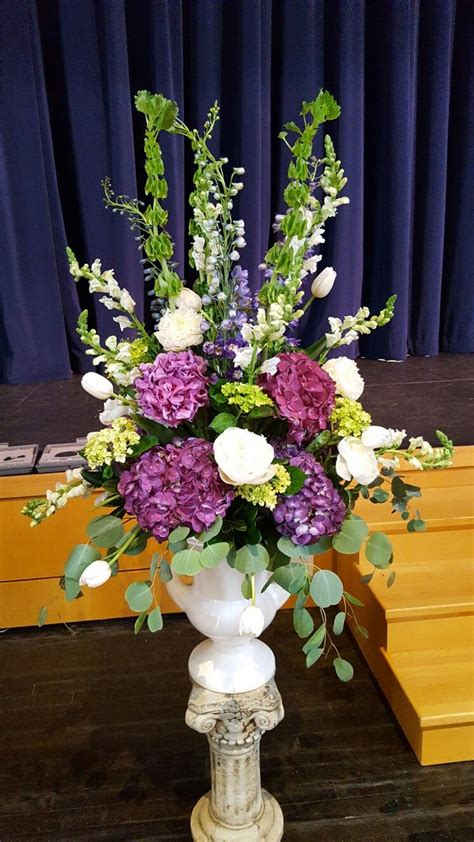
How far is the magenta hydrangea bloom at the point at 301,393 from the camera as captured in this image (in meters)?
0.82

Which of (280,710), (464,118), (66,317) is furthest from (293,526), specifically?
(464,118)

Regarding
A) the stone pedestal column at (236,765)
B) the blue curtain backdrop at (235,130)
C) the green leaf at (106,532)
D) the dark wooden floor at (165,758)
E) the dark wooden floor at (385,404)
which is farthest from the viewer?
the blue curtain backdrop at (235,130)

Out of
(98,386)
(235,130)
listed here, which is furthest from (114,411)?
(235,130)

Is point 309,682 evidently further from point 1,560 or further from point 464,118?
point 464,118

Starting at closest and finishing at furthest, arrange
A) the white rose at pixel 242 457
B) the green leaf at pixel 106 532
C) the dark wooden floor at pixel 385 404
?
the white rose at pixel 242 457 < the green leaf at pixel 106 532 < the dark wooden floor at pixel 385 404

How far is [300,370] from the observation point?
0.85 meters

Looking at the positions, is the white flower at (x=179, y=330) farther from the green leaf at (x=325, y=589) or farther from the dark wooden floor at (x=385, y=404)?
the dark wooden floor at (x=385, y=404)

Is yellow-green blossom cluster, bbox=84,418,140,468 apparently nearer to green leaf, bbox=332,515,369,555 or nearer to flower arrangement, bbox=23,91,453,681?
flower arrangement, bbox=23,91,453,681

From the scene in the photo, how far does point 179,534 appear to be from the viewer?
0.82 metres

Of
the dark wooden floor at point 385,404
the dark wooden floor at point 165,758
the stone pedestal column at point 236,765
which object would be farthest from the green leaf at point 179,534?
the dark wooden floor at point 385,404

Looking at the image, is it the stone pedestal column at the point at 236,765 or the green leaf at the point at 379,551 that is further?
the stone pedestal column at the point at 236,765

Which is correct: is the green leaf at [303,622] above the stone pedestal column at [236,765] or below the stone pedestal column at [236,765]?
above

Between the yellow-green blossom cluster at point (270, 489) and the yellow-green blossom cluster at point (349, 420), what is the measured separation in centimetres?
10

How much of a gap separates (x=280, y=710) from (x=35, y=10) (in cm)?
269
